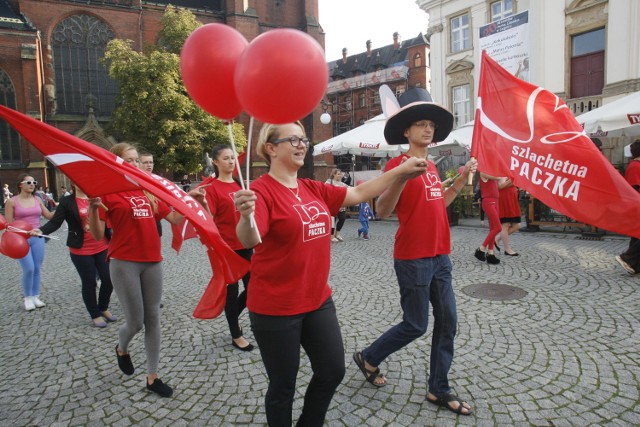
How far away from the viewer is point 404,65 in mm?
52312

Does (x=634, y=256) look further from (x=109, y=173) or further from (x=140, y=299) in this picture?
(x=109, y=173)

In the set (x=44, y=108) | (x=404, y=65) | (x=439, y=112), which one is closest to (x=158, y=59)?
(x=44, y=108)

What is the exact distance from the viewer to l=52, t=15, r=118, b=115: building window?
30.2m

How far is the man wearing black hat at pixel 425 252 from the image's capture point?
289 centimetres

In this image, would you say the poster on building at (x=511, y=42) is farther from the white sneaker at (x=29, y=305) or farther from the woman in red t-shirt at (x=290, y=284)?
the white sneaker at (x=29, y=305)

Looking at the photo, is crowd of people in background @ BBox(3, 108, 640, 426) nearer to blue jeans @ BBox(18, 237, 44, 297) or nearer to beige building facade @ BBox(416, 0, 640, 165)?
blue jeans @ BBox(18, 237, 44, 297)

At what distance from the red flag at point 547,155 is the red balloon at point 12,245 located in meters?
5.03

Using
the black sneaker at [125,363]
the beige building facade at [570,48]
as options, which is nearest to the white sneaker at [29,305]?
the black sneaker at [125,363]

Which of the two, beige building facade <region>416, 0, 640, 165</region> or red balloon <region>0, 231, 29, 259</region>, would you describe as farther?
beige building facade <region>416, 0, 640, 165</region>

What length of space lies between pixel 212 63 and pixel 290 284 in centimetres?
114

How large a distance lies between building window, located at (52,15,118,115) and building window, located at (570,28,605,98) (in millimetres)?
29659

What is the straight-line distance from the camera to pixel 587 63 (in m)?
19.0

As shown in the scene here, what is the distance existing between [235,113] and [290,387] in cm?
144

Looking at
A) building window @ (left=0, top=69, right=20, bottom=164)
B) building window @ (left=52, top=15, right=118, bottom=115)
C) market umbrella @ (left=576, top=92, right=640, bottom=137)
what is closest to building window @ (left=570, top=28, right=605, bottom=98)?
market umbrella @ (left=576, top=92, right=640, bottom=137)
